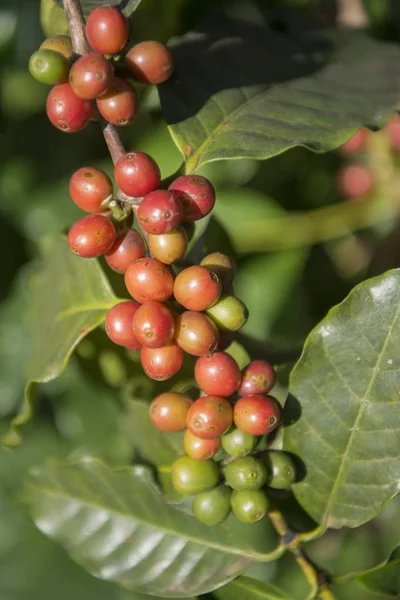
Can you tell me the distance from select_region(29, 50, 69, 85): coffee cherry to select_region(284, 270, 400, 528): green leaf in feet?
1.84

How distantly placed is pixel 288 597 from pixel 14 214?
135 centimetres

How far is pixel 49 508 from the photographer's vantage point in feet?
4.64

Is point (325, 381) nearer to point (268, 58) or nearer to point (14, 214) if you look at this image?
point (268, 58)

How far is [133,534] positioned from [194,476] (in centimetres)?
26

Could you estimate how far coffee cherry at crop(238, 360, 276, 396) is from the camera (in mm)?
1170

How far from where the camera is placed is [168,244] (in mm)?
1111

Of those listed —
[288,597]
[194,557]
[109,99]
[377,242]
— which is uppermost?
[109,99]

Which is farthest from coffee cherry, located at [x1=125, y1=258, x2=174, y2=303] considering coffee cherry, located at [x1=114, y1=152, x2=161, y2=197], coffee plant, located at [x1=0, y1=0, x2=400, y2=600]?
coffee cherry, located at [x1=114, y1=152, x2=161, y2=197]

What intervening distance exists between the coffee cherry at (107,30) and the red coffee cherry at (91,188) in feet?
0.63

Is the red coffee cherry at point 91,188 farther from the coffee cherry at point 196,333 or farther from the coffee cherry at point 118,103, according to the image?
the coffee cherry at point 196,333

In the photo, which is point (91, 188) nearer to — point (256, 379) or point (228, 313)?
point (228, 313)

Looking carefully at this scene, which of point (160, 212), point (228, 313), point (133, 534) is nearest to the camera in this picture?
point (160, 212)

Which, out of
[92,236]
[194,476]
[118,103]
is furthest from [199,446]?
[118,103]

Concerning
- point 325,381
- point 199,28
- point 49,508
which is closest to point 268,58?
point 199,28
